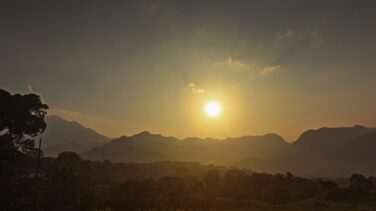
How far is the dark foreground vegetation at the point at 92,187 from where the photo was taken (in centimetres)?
2358

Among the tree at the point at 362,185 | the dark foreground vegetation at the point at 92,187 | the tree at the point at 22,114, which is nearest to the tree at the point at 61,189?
the dark foreground vegetation at the point at 92,187

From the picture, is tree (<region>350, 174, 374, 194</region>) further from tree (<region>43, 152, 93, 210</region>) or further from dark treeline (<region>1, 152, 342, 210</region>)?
tree (<region>43, 152, 93, 210</region>)

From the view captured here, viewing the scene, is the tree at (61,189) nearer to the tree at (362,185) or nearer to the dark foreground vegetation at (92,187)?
the dark foreground vegetation at (92,187)

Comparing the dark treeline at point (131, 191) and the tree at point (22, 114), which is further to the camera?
the tree at point (22, 114)

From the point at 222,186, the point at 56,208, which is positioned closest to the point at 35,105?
the point at 56,208

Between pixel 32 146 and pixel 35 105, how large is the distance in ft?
35.7

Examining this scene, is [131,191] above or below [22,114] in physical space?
below

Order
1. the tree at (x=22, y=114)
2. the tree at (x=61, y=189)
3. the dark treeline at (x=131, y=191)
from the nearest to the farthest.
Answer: the dark treeline at (x=131, y=191) < the tree at (x=61, y=189) < the tree at (x=22, y=114)

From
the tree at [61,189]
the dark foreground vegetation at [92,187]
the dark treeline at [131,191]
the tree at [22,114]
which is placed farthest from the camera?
the tree at [22,114]

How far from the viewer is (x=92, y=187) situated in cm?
5012

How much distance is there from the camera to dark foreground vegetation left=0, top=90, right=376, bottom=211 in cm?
2358

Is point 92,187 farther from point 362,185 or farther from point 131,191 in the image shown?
point 362,185

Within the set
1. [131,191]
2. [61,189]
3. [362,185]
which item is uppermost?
[362,185]

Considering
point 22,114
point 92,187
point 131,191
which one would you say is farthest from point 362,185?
point 22,114
